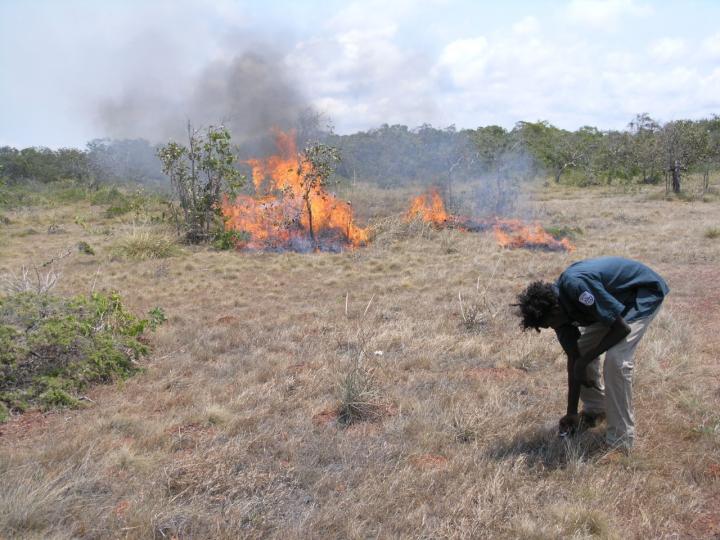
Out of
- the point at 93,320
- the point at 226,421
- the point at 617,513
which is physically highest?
the point at 93,320

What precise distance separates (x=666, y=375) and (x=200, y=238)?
12651 mm

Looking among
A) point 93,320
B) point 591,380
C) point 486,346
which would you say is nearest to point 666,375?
point 591,380

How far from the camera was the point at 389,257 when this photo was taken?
1311 centimetres

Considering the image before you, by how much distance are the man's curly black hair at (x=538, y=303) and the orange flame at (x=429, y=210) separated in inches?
500

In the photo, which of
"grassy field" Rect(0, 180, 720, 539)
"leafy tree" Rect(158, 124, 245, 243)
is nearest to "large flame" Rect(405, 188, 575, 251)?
"grassy field" Rect(0, 180, 720, 539)

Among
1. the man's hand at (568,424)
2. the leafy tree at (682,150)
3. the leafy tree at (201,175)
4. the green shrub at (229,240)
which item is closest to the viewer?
the man's hand at (568,424)

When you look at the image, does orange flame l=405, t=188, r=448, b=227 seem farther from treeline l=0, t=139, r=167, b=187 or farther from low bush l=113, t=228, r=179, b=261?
treeline l=0, t=139, r=167, b=187

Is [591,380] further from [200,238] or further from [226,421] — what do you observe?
[200,238]

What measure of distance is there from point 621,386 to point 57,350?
4.98 meters

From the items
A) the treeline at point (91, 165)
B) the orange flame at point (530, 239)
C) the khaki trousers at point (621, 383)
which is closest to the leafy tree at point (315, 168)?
the orange flame at point (530, 239)

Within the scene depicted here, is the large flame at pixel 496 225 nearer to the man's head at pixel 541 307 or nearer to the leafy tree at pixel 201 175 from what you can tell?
the leafy tree at pixel 201 175

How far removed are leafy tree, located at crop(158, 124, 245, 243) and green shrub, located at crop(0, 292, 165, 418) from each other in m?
9.22

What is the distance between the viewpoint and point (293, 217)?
52.1 feet

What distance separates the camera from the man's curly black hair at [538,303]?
374 centimetres
